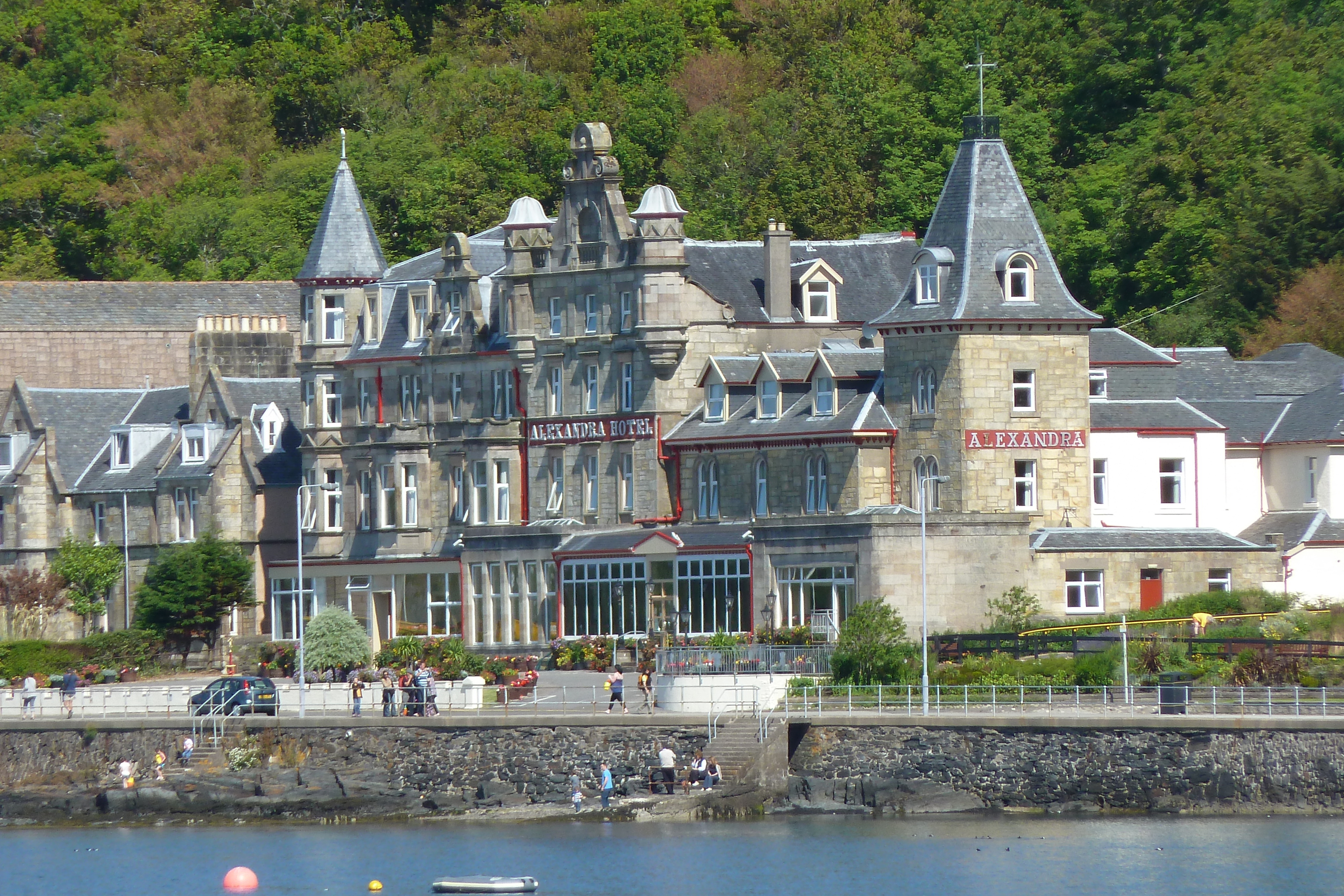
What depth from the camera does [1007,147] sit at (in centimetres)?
10569

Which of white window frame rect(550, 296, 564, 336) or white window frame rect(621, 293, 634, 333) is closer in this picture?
white window frame rect(621, 293, 634, 333)

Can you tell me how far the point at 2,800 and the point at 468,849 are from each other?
577 inches

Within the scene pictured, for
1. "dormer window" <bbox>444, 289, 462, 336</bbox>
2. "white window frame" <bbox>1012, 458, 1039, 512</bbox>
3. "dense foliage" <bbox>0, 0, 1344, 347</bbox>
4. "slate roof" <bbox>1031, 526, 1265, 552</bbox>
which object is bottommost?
"slate roof" <bbox>1031, 526, 1265, 552</bbox>

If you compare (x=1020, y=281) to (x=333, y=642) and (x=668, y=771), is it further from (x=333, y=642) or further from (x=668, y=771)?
(x=333, y=642)

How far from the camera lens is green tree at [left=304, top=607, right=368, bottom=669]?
3216 inches

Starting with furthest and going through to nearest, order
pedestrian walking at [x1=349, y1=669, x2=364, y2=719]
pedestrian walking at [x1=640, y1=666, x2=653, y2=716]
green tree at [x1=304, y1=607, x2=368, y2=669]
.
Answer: green tree at [x1=304, y1=607, x2=368, y2=669] < pedestrian walking at [x1=349, y1=669, x2=364, y2=719] < pedestrian walking at [x1=640, y1=666, x2=653, y2=716]

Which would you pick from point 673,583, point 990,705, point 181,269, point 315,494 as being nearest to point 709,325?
point 673,583

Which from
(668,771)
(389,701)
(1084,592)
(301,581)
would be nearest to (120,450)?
(301,581)

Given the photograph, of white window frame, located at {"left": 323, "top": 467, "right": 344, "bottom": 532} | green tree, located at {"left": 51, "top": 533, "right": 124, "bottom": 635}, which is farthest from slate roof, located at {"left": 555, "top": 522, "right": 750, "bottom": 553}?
green tree, located at {"left": 51, "top": 533, "right": 124, "bottom": 635}

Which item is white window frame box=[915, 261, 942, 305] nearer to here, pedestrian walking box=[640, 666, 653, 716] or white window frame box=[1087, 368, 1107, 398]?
white window frame box=[1087, 368, 1107, 398]

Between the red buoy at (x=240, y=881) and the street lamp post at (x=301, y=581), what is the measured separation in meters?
10.9

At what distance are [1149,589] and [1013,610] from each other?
4.08 metres

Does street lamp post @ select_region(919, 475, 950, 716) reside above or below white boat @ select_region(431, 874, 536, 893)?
above

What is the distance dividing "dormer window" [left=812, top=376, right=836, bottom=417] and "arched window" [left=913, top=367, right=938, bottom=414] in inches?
100
